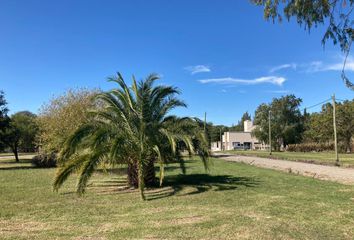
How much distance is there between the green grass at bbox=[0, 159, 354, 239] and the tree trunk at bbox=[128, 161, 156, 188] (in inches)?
34.4

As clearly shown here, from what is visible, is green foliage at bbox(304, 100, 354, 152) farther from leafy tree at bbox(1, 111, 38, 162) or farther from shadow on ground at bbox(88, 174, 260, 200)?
shadow on ground at bbox(88, 174, 260, 200)

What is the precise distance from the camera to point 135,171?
14312 millimetres

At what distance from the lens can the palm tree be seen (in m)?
12.3

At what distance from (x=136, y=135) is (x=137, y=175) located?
170cm

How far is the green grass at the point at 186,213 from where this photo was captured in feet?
23.4

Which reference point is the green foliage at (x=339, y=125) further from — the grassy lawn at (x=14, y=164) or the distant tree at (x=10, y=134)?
the distant tree at (x=10, y=134)

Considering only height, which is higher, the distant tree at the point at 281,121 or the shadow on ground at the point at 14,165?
the distant tree at the point at 281,121

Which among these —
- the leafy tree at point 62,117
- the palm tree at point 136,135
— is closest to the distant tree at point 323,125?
the leafy tree at point 62,117

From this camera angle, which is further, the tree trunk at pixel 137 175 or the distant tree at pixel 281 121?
the distant tree at pixel 281 121

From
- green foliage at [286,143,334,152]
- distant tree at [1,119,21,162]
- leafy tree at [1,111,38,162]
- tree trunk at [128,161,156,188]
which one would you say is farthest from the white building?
tree trunk at [128,161,156,188]

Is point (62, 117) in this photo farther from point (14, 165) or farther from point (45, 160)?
point (14, 165)

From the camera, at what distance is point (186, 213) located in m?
8.93

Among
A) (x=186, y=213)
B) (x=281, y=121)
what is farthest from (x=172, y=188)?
(x=281, y=121)

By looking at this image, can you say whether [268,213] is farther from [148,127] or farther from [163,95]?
[163,95]
